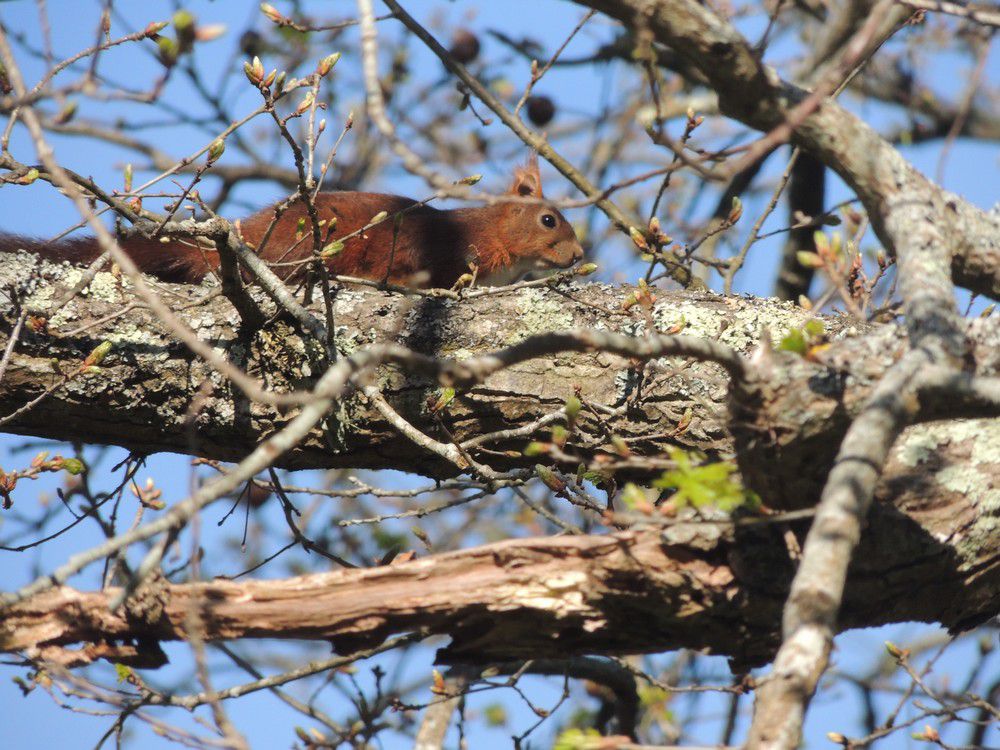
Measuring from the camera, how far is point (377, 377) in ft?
9.36

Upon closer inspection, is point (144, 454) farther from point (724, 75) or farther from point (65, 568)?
point (724, 75)

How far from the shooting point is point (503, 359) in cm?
160

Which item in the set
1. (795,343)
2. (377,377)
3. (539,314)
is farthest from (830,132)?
(377,377)

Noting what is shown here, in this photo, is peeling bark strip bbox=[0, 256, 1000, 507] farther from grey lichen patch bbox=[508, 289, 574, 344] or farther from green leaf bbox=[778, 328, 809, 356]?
green leaf bbox=[778, 328, 809, 356]

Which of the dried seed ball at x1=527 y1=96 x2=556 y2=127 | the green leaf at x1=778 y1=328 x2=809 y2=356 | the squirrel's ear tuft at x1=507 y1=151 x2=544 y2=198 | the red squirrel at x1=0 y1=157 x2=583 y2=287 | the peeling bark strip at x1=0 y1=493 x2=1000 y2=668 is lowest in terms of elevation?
the peeling bark strip at x1=0 y1=493 x2=1000 y2=668

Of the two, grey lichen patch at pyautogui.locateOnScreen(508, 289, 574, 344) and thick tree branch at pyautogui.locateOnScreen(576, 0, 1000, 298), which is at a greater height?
grey lichen patch at pyautogui.locateOnScreen(508, 289, 574, 344)

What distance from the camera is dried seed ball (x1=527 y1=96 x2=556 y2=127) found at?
17.0 feet

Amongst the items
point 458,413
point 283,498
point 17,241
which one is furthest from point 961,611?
point 17,241

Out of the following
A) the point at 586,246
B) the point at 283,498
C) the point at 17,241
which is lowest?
the point at 283,498

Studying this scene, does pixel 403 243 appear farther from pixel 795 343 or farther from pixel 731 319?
pixel 795 343

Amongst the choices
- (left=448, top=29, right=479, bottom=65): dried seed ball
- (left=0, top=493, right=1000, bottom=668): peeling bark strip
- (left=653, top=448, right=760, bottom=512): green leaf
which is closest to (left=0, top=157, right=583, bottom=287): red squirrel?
(left=448, top=29, right=479, bottom=65): dried seed ball

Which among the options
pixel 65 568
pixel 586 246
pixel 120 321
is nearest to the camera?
pixel 65 568

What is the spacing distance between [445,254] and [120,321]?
2469 mm

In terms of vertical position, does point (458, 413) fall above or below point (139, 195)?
below
